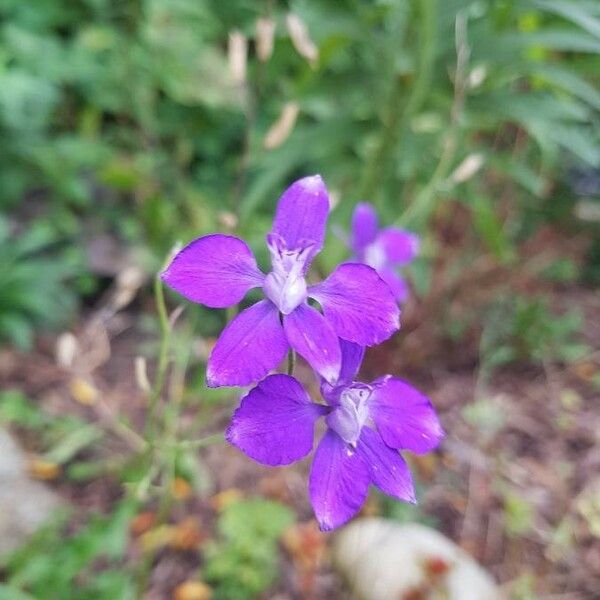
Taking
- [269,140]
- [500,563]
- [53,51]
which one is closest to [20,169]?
[53,51]

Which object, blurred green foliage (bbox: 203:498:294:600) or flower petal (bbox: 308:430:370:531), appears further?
blurred green foliage (bbox: 203:498:294:600)

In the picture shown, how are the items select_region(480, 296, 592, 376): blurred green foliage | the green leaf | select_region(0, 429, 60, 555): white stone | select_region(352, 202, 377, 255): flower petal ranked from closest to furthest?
select_region(352, 202, 377, 255): flower petal, select_region(0, 429, 60, 555): white stone, the green leaf, select_region(480, 296, 592, 376): blurred green foliage

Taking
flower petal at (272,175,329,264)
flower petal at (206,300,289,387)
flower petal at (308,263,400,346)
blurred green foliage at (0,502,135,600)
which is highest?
flower petal at (272,175,329,264)

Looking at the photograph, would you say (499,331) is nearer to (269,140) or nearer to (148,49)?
(269,140)

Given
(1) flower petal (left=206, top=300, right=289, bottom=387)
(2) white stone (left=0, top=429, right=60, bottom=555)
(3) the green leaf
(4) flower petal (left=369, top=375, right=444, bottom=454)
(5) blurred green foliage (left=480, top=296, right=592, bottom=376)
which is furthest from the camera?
(5) blurred green foliage (left=480, top=296, right=592, bottom=376)

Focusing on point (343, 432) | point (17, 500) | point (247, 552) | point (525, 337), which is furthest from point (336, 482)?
point (525, 337)

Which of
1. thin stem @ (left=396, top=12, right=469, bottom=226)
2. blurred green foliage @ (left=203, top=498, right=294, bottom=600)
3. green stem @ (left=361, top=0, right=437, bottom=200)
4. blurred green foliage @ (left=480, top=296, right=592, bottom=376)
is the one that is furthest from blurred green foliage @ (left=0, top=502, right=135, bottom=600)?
blurred green foliage @ (left=480, top=296, right=592, bottom=376)

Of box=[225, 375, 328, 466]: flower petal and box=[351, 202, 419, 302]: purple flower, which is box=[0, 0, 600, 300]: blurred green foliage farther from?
box=[225, 375, 328, 466]: flower petal
